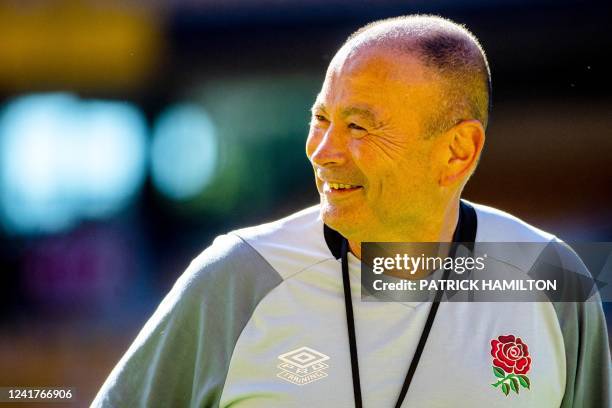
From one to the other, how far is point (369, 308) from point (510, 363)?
30 centimetres

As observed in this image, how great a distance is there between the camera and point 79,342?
482 cm

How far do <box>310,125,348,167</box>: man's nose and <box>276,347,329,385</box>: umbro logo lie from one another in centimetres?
37

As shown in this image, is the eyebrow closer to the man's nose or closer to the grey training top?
the man's nose

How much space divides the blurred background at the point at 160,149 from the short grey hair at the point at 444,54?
2.63 metres

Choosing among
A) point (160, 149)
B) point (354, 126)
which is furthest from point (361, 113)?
point (160, 149)

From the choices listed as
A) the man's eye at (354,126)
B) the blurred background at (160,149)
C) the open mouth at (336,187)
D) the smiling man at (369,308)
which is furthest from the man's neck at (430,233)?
the blurred background at (160,149)

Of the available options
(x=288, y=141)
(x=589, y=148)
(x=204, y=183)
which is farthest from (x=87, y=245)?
(x=589, y=148)

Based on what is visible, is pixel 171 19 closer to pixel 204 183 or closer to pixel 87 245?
pixel 204 183

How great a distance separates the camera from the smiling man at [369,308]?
70.0 inches

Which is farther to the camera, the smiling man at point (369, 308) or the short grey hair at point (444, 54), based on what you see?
the short grey hair at point (444, 54)

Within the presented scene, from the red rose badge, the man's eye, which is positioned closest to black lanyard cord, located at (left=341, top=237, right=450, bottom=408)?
the red rose badge

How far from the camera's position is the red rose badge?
1783 millimetres

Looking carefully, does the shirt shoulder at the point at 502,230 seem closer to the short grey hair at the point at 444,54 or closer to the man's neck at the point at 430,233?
the man's neck at the point at 430,233

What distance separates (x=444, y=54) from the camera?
1.91m
